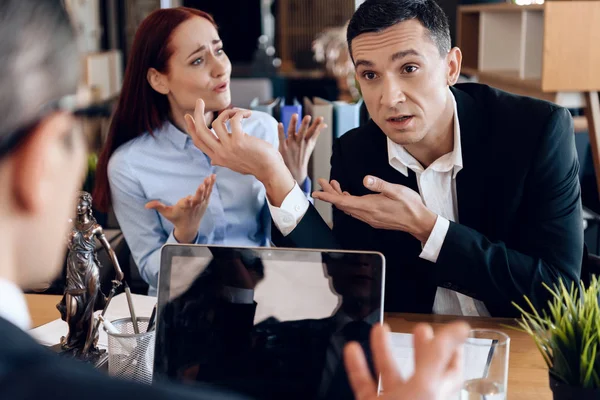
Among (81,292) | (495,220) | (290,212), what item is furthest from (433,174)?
(81,292)

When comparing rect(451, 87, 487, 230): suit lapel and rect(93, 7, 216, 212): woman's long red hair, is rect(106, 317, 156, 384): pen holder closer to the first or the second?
rect(451, 87, 487, 230): suit lapel

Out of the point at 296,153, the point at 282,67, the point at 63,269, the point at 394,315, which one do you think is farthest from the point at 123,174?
the point at 282,67

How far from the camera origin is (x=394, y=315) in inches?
55.3

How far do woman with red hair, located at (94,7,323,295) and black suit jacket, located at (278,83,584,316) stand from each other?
32cm

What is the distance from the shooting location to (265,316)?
0.95 meters

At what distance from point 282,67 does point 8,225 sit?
967 centimetres

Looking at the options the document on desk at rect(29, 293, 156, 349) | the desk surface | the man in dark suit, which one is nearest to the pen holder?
the document on desk at rect(29, 293, 156, 349)

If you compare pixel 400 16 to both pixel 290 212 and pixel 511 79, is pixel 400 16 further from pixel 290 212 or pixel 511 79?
pixel 511 79

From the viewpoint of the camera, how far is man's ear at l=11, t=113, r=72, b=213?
468 mm

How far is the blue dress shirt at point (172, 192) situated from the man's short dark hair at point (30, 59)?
1.37m

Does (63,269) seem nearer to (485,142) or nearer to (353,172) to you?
(353,172)

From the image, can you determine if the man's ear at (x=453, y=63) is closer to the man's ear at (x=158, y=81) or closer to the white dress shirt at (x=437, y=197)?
the white dress shirt at (x=437, y=197)

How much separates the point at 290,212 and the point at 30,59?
3.47ft

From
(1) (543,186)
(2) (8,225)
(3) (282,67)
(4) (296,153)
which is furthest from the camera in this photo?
(3) (282,67)
